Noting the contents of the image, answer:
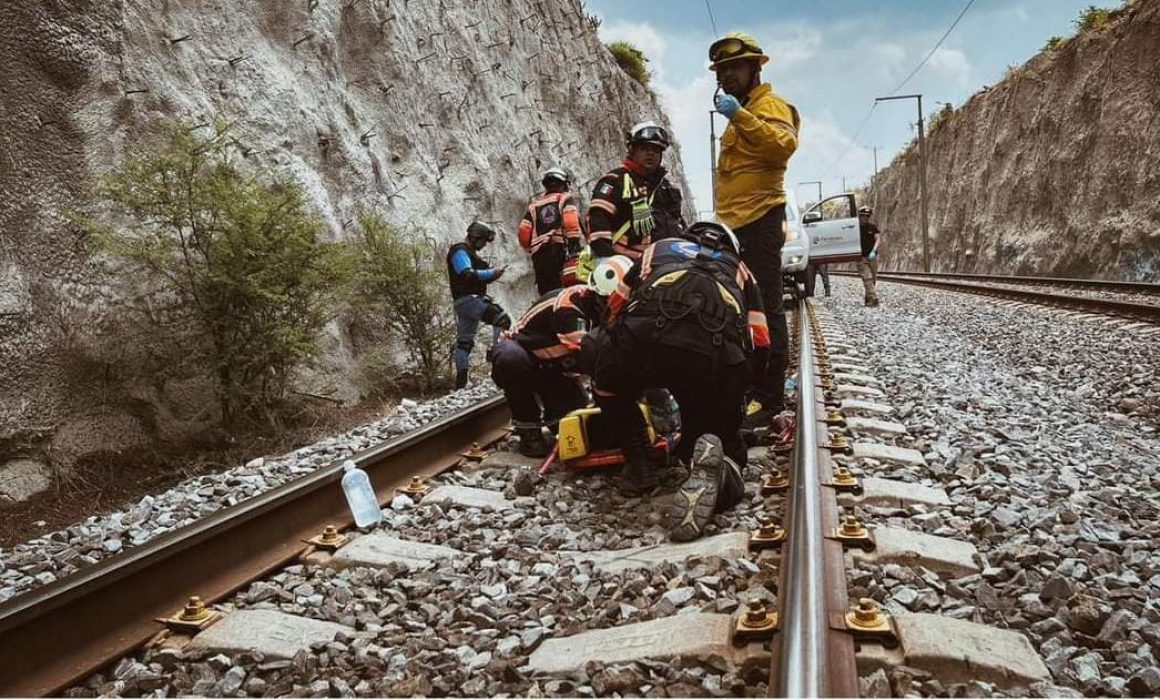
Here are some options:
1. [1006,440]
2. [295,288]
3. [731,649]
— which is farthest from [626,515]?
[295,288]

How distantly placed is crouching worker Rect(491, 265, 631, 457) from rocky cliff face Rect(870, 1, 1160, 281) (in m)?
20.5

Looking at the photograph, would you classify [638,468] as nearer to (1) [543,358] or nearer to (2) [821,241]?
(1) [543,358]

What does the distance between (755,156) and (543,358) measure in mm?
1797

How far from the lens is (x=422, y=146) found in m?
12.5

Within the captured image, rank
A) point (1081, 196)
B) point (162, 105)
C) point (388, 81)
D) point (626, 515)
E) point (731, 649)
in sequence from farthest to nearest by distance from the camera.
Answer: point (1081, 196) < point (388, 81) < point (162, 105) < point (626, 515) < point (731, 649)

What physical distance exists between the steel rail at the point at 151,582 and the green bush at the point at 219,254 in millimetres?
2717

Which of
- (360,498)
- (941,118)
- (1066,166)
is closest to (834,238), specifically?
(360,498)

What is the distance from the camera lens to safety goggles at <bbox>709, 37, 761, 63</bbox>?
4.52 meters

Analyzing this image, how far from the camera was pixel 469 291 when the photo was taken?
849cm

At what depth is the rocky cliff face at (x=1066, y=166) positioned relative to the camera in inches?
816

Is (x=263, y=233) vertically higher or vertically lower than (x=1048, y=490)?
higher

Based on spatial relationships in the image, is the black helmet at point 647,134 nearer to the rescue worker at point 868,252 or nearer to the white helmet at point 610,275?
the white helmet at point 610,275

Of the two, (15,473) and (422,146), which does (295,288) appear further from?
(422,146)

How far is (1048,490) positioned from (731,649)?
202 cm
